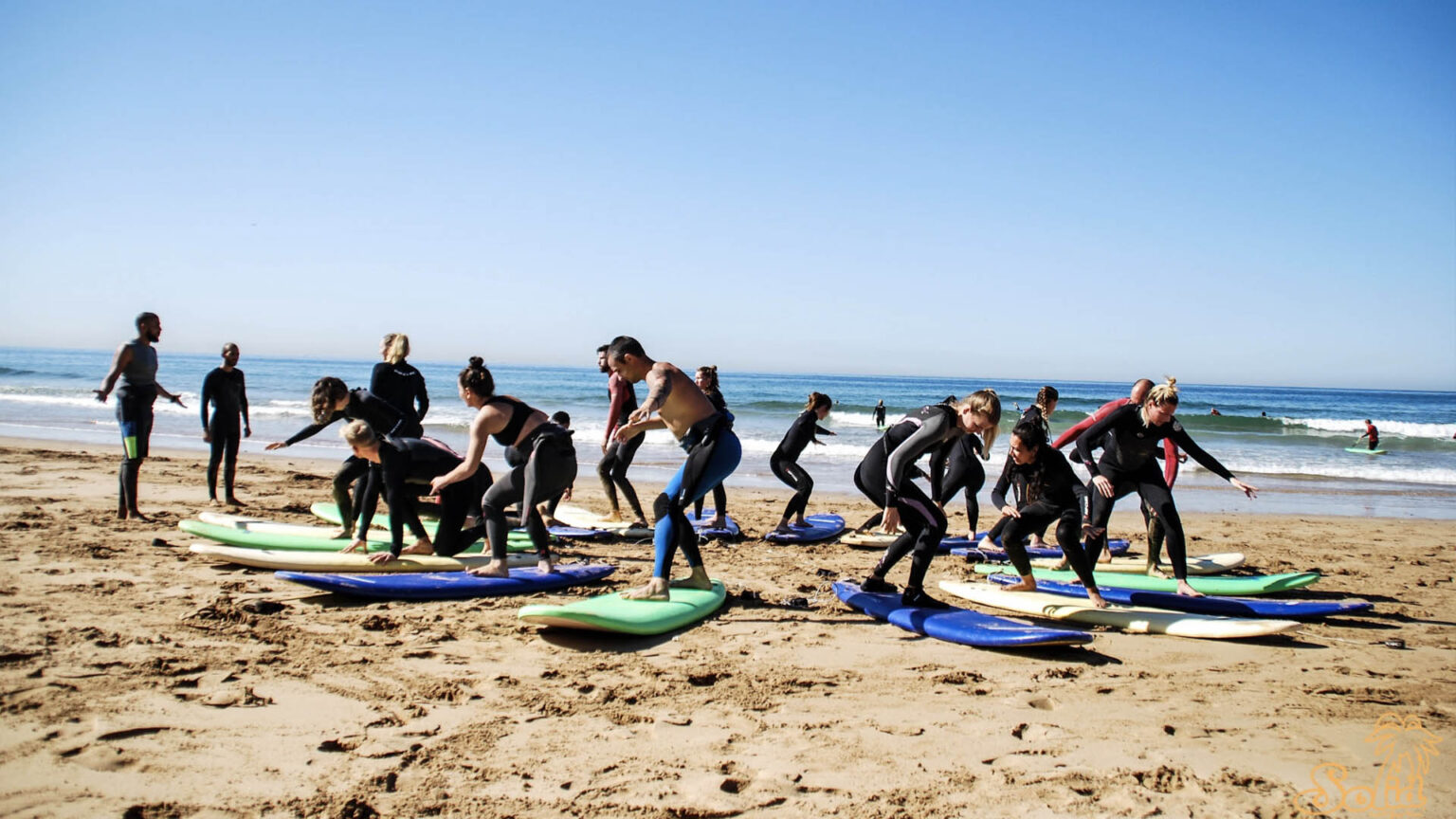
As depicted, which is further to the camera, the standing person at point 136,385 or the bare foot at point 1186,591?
the standing person at point 136,385

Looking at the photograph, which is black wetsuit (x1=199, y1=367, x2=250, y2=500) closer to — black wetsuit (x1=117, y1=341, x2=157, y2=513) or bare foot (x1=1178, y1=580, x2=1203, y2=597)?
black wetsuit (x1=117, y1=341, x2=157, y2=513)

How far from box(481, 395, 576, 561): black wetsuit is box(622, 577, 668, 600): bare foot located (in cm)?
104

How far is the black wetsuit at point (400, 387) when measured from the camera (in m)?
7.23

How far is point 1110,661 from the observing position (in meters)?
4.98

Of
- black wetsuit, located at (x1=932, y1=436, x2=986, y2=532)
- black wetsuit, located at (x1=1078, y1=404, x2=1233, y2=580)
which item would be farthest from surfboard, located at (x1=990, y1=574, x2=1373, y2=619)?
black wetsuit, located at (x1=932, y1=436, x2=986, y2=532)

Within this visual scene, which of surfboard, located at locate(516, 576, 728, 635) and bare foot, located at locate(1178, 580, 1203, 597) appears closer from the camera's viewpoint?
surfboard, located at locate(516, 576, 728, 635)

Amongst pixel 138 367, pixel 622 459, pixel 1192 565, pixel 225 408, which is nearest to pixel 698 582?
pixel 622 459

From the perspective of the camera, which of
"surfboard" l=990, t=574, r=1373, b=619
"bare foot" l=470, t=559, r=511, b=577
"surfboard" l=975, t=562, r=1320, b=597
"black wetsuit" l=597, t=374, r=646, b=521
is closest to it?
"surfboard" l=990, t=574, r=1373, b=619

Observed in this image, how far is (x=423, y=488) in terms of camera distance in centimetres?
682

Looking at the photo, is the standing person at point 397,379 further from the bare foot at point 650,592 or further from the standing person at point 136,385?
the bare foot at point 650,592

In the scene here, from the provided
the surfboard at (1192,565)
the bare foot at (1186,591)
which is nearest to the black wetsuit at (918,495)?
the bare foot at (1186,591)

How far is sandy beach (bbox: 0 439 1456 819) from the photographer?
127 inches

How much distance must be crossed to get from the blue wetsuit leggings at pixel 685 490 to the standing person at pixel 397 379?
269 centimetres

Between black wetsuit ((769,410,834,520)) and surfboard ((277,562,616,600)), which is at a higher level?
black wetsuit ((769,410,834,520))
